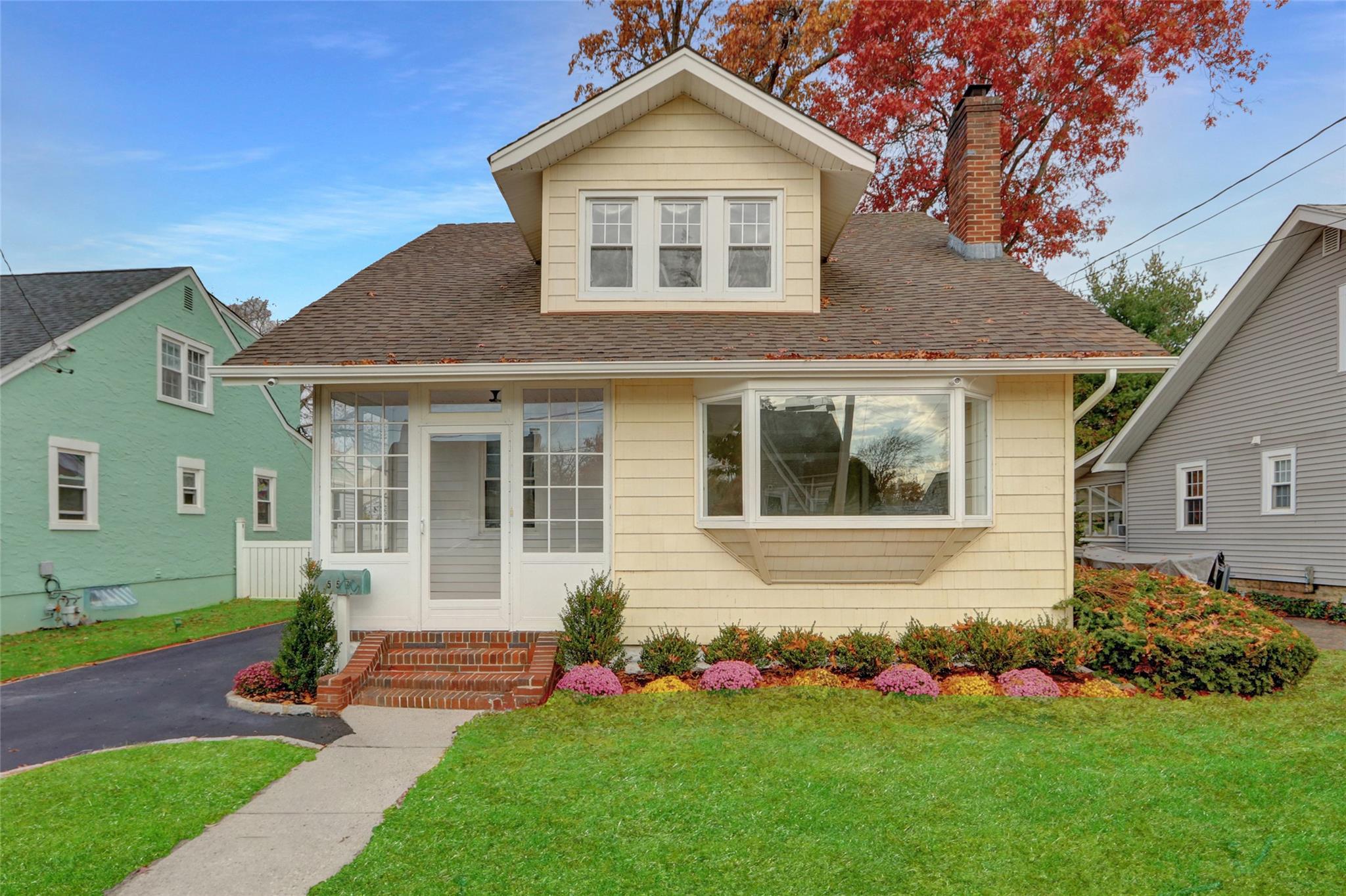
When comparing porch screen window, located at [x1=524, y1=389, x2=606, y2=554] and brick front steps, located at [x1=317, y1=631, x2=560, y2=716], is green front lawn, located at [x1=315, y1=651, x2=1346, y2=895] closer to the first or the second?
brick front steps, located at [x1=317, y1=631, x2=560, y2=716]

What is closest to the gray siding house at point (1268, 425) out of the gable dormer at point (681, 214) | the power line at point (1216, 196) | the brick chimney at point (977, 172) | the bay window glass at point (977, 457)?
the power line at point (1216, 196)

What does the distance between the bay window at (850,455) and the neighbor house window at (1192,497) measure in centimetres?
1321

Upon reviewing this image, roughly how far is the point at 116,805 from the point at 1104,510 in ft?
84.5

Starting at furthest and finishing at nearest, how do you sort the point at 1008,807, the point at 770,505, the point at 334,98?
the point at 334,98 → the point at 770,505 → the point at 1008,807

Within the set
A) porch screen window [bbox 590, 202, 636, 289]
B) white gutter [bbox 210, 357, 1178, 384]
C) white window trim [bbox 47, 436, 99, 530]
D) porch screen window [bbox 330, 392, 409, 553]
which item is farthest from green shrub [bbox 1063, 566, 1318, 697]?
white window trim [bbox 47, 436, 99, 530]

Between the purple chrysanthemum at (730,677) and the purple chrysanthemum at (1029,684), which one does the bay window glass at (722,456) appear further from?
the purple chrysanthemum at (1029,684)

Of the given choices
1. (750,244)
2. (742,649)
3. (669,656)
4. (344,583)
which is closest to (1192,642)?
(742,649)

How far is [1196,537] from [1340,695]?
11.9m

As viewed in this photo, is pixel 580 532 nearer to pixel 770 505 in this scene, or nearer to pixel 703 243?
pixel 770 505

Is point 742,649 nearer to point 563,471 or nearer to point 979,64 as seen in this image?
point 563,471

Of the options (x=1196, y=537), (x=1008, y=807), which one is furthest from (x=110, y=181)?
(x=1196, y=537)

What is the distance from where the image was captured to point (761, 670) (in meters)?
8.14

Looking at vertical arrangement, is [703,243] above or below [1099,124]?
below

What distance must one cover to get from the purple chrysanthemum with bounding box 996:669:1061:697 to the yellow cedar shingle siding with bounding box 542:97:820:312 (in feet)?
15.0
